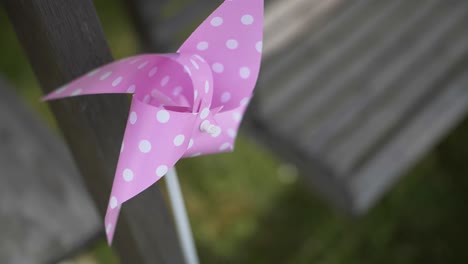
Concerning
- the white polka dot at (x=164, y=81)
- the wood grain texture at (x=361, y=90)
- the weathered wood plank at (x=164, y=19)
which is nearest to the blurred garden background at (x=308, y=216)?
the weathered wood plank at (x=164, y=19)

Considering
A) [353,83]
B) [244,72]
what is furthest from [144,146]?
[353,83]

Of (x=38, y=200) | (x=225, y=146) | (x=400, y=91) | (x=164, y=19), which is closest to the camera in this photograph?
(x=225, y=146)

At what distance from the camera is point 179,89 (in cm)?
56

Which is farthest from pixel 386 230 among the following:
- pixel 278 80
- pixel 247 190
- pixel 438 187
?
pixel 278 80

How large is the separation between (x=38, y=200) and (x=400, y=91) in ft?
2.68

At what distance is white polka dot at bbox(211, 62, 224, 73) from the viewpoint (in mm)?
556

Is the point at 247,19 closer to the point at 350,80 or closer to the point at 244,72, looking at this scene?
the point at 244,72

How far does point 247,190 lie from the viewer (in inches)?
65.4

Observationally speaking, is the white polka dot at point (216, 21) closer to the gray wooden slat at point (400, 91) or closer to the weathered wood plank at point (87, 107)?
the weathered wood plank at point (87, 107)

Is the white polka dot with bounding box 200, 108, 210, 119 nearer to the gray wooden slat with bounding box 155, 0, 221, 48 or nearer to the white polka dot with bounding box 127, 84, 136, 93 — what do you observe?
the white polka dot with bounding box 127, 84, 136, 93

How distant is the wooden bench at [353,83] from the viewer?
4.02ft

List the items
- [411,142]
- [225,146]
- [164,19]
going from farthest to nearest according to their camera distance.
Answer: [164,19]
[411,142]
[225,146]

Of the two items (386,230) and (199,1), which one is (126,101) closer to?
(199,1)

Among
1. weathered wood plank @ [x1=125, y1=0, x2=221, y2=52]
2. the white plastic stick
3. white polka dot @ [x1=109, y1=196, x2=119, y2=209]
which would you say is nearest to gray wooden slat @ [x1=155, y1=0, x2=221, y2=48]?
weathered wood plank @ [x1=125, y1=0, x2=221, y2=52]
